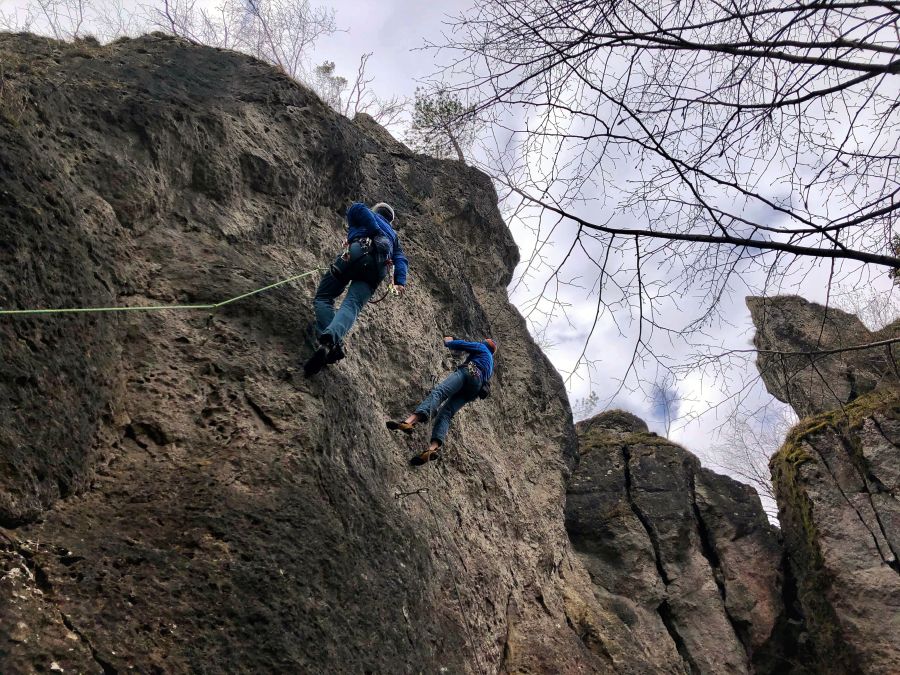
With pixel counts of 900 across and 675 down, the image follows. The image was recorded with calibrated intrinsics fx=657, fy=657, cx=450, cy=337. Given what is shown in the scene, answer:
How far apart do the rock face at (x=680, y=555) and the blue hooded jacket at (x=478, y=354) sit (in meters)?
5.73

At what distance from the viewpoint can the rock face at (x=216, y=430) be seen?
374 centimetres

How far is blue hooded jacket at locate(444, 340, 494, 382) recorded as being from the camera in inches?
310

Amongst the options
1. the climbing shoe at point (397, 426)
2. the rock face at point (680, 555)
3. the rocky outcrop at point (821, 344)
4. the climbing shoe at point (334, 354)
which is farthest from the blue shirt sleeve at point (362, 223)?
the rocky outcrop at point (821, 344)

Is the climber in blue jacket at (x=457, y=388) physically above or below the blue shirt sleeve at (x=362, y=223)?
below

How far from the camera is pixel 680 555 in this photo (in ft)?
42.9

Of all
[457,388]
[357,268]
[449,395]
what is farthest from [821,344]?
[357,268]

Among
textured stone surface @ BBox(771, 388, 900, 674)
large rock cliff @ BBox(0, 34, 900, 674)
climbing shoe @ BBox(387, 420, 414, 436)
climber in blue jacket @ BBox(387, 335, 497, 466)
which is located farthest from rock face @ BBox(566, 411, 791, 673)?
climbing shoe @ BBox(387, 420, 414, 436)

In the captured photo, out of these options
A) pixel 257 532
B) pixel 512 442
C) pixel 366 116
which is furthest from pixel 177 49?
pixel 512 442

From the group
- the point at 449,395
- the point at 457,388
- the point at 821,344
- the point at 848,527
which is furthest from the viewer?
the point at 821,344

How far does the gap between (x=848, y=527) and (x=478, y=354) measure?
30.6ft

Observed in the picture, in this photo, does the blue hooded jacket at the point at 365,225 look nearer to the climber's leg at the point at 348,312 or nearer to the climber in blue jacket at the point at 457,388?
the climber's leg at the point at 348,312

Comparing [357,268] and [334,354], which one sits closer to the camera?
[334,354]

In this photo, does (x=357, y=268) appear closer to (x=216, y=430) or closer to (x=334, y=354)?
(x=334, y=354)

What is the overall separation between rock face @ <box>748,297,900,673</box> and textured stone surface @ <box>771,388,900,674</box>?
0.6 inches
